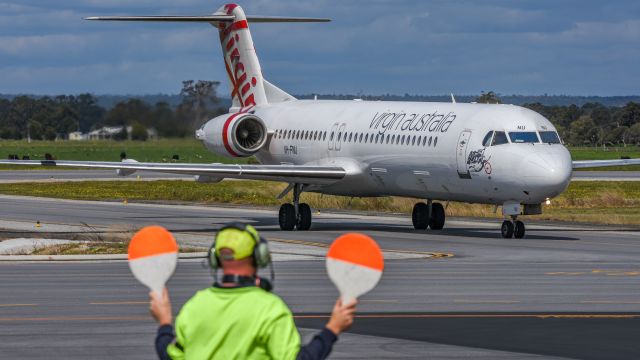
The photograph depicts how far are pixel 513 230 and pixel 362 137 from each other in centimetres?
624

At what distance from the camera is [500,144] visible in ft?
110

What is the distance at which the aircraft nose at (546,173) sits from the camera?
32.0m

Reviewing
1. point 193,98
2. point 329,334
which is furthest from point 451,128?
point 329,334

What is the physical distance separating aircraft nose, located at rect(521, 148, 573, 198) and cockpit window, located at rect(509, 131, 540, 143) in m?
0.68

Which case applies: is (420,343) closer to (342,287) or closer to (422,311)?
(422,311)

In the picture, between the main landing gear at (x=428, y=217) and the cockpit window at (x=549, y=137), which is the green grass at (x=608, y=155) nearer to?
the main landing gear at (x=428, y=217)

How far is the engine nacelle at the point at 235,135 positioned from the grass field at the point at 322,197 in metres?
6.83

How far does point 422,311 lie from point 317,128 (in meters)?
22.6

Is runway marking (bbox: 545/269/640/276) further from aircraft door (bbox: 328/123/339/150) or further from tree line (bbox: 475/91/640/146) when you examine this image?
tree line (bbox: 475/91/640/146)

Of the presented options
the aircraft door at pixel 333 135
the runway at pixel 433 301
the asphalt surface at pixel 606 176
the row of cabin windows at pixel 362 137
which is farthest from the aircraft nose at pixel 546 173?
the asphalt surface at pixel 606 176

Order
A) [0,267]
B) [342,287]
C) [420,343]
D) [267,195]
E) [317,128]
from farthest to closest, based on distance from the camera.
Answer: [267,195] → [317,128] → [0,267] → [420,343] → [342,287]

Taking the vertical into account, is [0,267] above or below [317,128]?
Answer: below

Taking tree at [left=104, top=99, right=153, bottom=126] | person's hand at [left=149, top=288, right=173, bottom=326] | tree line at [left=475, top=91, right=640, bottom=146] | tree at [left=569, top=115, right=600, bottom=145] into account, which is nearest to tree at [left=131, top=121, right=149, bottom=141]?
tree at [left=104, top=99, right=153, bottom=126]

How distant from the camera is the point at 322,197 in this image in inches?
2047
